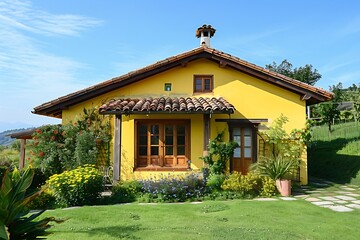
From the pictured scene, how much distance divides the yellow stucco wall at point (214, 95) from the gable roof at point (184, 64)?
11.7 inches

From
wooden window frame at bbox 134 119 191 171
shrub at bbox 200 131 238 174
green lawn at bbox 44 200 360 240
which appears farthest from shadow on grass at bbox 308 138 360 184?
wooden window frame at bbox 134 119 191 171

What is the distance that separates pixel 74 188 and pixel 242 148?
666 centimetres

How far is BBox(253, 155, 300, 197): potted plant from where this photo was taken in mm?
10320

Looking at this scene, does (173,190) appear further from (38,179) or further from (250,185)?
(38,179)

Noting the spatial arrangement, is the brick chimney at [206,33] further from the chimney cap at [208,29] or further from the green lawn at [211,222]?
the green lawn at [211,222]

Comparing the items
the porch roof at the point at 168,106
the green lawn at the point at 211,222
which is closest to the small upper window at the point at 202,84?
the porch roof at the point at 168,106

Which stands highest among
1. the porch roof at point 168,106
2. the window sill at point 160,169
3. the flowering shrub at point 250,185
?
the porch roof at point 168,106

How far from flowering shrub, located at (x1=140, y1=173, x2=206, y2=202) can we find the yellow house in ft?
5.73

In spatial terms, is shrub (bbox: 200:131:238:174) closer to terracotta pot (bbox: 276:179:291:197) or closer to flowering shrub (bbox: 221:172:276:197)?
flowering shrub (bbox: 221:172:276:197)

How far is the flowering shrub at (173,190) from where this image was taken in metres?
9.73

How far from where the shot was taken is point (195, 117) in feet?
41.0

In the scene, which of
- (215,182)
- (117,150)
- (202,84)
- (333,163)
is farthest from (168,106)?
(333,163)

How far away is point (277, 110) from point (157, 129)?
4961 millimetres

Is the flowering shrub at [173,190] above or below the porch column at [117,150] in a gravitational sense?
below
